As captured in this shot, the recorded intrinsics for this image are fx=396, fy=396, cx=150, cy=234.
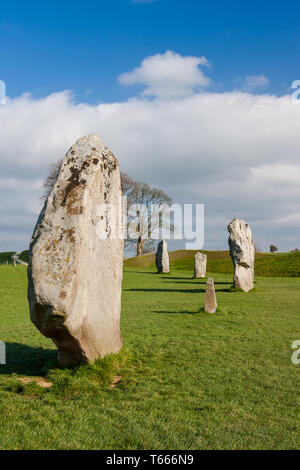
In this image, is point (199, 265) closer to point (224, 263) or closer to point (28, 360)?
point (224, 263)

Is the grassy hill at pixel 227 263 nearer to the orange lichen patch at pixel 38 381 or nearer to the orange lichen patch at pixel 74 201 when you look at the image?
the orange lichen patch at pixel 38 381

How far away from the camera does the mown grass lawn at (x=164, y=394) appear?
4648 millimetres

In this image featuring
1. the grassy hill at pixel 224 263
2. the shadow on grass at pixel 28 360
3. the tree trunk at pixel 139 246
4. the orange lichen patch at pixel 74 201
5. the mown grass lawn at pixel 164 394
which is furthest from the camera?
the tree trunk at pixel 139 246

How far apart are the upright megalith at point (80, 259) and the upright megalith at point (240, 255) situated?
50.4ft

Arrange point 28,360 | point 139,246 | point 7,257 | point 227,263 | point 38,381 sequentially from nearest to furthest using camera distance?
point 38,381 < point 28,360 < point 227,263 < point 139,246 < point 7,257

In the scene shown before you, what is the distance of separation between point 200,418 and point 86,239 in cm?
324

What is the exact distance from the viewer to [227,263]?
151 feet

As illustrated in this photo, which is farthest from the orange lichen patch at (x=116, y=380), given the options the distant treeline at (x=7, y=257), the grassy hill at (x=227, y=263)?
the distant treeline at (x=7, y=257)

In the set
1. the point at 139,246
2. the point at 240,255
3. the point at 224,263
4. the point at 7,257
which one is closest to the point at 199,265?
the point at 240,255

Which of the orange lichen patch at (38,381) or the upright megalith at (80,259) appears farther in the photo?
the orange lichen patch at (38,381)

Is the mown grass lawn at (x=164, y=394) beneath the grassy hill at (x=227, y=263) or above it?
beneath

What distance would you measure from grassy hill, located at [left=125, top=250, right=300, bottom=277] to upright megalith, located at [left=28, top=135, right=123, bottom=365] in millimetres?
30672

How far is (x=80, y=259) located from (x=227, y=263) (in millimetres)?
40854
